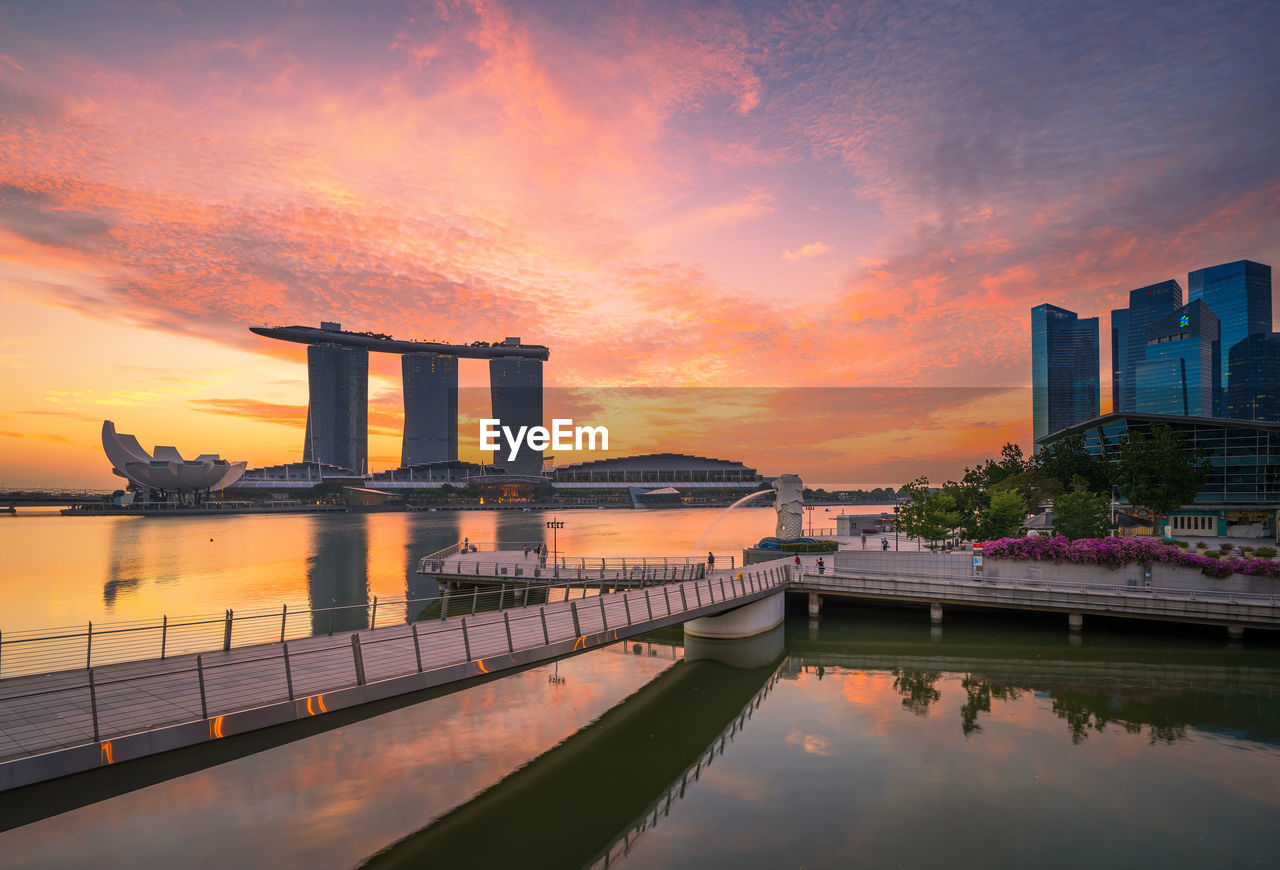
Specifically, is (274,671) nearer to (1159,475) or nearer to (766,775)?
(766,775)

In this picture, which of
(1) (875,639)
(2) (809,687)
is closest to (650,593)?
(2) (809,687)

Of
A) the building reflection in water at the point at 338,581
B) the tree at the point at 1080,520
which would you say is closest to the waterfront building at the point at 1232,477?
the tree at the point at 1080,520

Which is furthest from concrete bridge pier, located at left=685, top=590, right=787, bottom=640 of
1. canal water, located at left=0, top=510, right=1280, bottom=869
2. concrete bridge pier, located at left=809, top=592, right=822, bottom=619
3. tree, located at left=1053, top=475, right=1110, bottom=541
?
tree, located at left=1053, top=475, right=1110, bottom=541

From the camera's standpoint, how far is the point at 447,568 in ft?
158

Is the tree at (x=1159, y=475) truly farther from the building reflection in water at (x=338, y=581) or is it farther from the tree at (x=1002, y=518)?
the building reflection in water at (x=338, y=581)

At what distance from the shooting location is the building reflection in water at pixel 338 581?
146ft

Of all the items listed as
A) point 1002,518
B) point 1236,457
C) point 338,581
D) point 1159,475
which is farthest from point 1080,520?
point 338,581

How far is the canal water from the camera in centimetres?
1464

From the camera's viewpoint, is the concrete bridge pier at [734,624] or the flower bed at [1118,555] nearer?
the flower bed at [1118,555]

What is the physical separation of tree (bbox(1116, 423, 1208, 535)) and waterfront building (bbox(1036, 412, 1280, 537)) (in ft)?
20.6

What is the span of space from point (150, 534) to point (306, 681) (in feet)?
468

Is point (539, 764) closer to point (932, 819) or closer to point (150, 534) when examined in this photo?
point (932, 819)

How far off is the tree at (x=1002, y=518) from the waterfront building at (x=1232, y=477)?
30.3 meters

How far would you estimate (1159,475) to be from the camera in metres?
60.3
